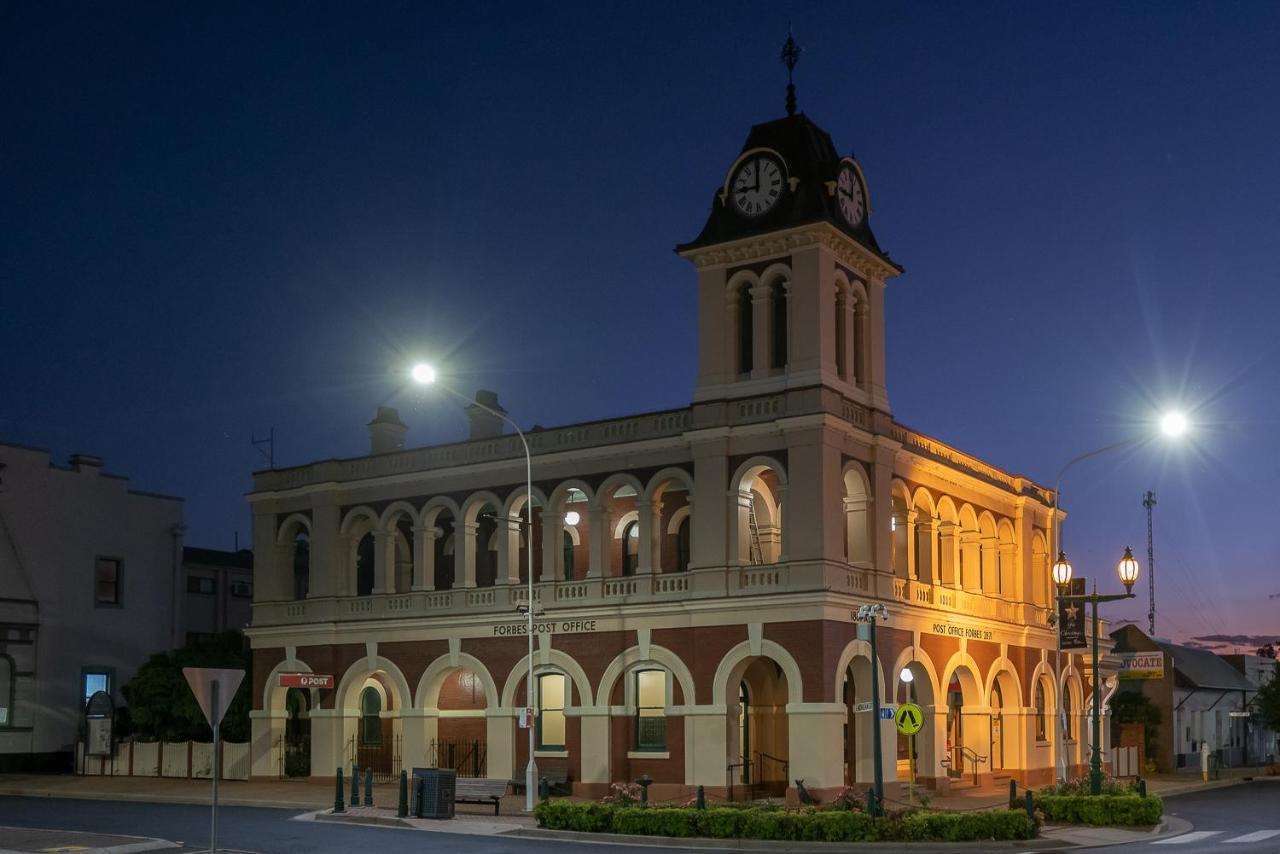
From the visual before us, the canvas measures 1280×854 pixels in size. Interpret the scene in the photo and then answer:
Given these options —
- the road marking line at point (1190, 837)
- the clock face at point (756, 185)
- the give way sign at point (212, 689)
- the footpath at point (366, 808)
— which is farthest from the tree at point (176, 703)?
the road marking line at point (1190, 837)

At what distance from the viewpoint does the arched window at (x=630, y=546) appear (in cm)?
4369

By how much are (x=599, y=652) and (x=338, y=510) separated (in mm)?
11330

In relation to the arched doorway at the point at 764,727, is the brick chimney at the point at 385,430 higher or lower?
higher

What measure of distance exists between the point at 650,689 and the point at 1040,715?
16591 mm

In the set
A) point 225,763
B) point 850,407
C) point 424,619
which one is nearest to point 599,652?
point 424,619

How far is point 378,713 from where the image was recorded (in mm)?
46938

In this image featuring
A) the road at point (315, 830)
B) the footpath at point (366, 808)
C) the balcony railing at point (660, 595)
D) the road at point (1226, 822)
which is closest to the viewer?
the road at point (315, 830)

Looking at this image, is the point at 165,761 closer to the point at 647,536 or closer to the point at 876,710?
the point at 647,536

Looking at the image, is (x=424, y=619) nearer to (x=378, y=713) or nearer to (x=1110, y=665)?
(x=378, y=713)

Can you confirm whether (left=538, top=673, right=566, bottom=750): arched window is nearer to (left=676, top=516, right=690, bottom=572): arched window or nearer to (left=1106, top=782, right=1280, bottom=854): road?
(left=676, top=516, right=690, bottom=572): arched window

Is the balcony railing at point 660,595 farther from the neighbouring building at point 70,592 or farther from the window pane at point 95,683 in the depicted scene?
the window pane at point 95,683

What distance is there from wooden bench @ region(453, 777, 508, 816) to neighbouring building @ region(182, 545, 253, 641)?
28.3 meters

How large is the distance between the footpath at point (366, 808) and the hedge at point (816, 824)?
0.28m

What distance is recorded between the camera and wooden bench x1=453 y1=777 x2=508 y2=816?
33844 millimetres
